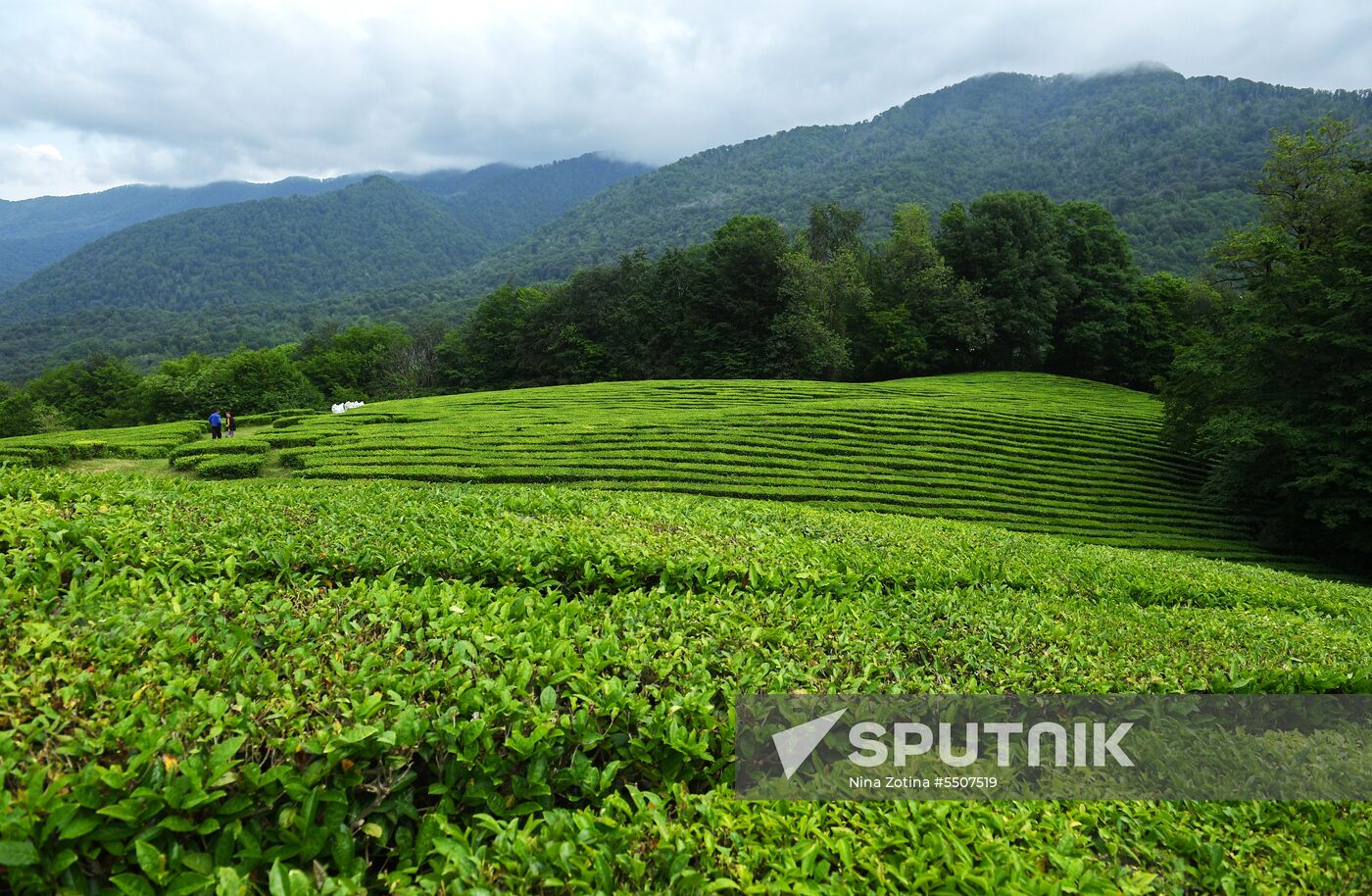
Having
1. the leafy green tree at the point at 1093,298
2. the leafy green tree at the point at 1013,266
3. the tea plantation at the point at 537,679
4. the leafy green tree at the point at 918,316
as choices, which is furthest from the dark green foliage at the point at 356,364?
the tea plantation at the point at 537,679

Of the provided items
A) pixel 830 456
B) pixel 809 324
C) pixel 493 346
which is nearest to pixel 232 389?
pixel 493 346

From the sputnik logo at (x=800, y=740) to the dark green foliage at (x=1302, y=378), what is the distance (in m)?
17.1

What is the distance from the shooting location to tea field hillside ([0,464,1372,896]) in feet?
8.05

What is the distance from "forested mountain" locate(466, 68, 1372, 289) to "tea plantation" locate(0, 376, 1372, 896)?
81730 millimetres

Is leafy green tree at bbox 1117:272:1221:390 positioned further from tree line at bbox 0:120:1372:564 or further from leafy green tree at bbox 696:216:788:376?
leafy green tree at bbox 696:216:788:376

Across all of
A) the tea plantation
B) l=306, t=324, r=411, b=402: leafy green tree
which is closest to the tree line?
l=306, t=324, r=411, b=402: leafy green tree

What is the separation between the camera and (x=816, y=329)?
45188 mm

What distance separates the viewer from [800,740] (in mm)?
3377

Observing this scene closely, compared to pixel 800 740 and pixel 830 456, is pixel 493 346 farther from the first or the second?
pixel 800 740

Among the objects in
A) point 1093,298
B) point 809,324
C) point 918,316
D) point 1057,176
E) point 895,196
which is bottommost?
point 809,324

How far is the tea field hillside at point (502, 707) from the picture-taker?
96.6 inches

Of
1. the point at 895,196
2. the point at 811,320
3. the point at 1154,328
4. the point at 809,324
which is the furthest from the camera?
the point at 895,196

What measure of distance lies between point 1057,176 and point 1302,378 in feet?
434

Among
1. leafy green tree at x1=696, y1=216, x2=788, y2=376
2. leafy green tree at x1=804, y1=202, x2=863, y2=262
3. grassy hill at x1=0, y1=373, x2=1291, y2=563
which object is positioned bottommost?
grassy hill at x1=0, y1=373, x2=1291, y2=563
